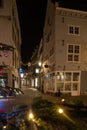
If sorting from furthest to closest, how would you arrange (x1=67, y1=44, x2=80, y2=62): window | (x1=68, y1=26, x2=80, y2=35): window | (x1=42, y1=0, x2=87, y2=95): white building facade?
(x1=68, y1=26, x2=80, y2=35): window → (x1=67, y1=44, x2=80, y2=62): window → (x1=42, y1=0, x2=87, y2=95): white building facade

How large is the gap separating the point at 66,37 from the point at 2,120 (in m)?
20.2

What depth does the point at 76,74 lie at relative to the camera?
26688 millimetres

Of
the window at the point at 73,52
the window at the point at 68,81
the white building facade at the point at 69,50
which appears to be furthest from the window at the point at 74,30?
the window at the point at 68,81

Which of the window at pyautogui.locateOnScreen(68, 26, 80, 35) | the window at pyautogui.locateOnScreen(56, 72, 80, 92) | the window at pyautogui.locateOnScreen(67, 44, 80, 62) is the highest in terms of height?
the window at pyautogui.locateOnScreen(68, 26, 80, 35)

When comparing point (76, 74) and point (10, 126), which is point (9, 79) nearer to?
point (76, 74)

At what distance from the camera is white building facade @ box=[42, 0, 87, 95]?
1026 inches

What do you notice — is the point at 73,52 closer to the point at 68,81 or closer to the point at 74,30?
the point at 74,30

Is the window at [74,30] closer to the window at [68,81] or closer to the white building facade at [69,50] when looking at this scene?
the white building facade at [69,50]

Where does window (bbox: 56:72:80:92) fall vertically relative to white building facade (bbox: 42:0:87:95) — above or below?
below

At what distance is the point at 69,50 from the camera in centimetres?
2648

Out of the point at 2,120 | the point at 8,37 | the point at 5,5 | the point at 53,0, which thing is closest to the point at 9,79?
the point at 8,37

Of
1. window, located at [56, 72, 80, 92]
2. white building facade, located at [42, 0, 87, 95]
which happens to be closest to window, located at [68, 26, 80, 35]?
white building facade, located at [42, 0, 87, 95]

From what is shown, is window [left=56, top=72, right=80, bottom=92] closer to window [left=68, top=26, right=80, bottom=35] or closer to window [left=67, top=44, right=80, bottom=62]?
window [left=67, top=44, right=80, bottom=62]

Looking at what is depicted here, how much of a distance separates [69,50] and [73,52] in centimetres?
49
